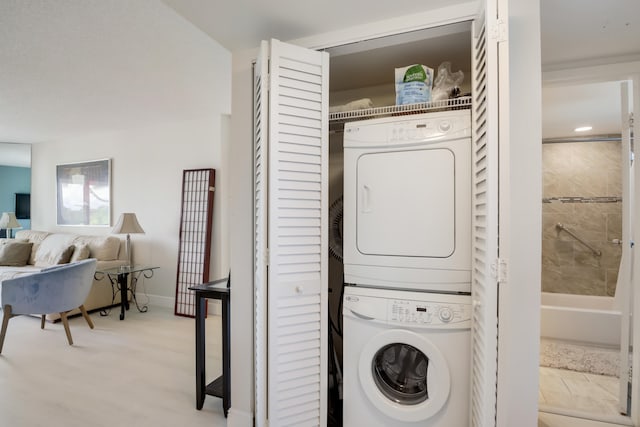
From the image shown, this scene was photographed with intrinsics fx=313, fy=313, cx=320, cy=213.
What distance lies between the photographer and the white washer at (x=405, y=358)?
1405mm

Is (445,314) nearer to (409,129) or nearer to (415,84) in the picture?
(409,129)

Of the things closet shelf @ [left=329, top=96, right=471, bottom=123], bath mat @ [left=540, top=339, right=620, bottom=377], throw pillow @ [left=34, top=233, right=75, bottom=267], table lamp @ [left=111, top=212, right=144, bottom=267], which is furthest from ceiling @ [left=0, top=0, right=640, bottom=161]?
bath mat @ [left=540, top=339, right=620, bottom=377]

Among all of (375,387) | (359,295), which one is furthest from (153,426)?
(359,295)

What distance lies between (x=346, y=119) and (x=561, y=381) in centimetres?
255

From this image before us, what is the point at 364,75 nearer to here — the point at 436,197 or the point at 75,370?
the point at 436,197

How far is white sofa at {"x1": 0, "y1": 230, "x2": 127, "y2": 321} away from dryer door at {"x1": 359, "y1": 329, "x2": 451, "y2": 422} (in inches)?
147

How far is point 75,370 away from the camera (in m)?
2.54

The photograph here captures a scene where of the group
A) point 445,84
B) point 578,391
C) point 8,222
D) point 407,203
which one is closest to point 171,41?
point 445,84

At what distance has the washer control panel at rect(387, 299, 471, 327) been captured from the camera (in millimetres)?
1417

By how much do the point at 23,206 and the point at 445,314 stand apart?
24.8 feet

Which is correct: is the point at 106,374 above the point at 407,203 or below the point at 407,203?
below

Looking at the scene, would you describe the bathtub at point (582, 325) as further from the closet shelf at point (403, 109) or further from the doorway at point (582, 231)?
the closet shelf at point (403, 109)

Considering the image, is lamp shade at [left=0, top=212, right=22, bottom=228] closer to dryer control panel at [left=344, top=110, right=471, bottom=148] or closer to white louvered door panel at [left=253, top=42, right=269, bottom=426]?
white louvered door panel at [left=253, top=42, right=269, bottom=426]

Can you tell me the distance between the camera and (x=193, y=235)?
3.96m
